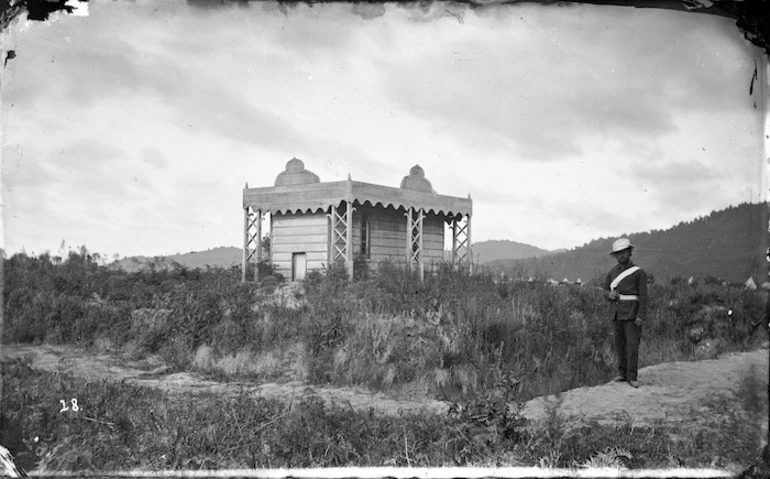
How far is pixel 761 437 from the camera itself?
2852 mm

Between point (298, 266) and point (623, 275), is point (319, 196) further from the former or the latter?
point (623, 275)

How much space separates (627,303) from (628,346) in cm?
53

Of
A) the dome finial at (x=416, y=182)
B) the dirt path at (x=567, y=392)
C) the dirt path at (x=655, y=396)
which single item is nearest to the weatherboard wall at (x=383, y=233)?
the dome finial at (x=416, y=182)

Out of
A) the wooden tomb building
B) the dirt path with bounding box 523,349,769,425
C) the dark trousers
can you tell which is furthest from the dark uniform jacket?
the wooden tomb building

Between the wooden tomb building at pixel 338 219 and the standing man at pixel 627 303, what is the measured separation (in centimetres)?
730

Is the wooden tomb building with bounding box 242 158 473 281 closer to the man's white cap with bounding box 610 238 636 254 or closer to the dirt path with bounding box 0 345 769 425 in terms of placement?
the dirt path with bounding box 0 345 769 425

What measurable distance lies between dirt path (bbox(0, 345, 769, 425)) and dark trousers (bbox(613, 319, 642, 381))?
0.64 feet

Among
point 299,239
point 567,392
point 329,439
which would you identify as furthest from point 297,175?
point 329,439

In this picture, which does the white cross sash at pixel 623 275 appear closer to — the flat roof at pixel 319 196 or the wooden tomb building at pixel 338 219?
the wooden tomb building at pixel 338 219

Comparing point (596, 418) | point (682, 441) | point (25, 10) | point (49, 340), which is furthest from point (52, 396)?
point (682, 441)

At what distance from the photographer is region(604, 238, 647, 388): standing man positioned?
6.11m

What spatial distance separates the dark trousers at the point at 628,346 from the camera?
20.1 feet

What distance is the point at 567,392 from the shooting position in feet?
19.7

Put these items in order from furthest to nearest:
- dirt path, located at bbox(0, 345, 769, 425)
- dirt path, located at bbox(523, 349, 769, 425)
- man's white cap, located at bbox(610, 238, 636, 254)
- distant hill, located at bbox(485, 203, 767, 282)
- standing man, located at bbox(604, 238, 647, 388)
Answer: standing man, located at bbox(604, 238, 647, 388) < man's white cap, located at bbox(610, 238, 636, 254) < dirt path, located at bbox(0, 345, 769, 425) < dirt path, located at bbox(523, 349, 769, 425) < distant hill, located at bbox(485, 203, 767, 282)
